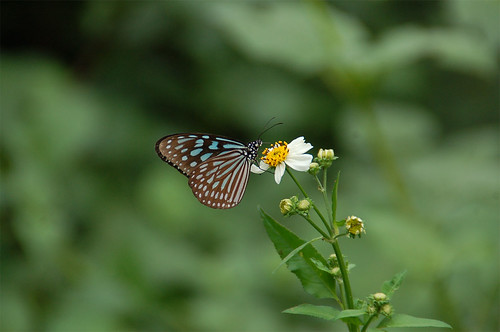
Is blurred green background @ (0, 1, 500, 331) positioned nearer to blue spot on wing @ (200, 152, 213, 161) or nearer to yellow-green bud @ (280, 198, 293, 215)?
blue spot on wing @ (200, 152, 213, 161)

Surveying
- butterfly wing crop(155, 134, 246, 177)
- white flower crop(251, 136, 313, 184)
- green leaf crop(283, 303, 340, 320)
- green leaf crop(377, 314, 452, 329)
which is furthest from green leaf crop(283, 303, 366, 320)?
butterfly wing crop(155, 134, 246, 177)

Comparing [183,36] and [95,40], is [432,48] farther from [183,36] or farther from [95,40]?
[95,40]

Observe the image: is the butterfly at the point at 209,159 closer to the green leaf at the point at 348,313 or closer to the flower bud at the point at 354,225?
the flower bud at the point at 354,225

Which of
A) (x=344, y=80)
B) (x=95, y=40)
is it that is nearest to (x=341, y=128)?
(x=344, y=80)

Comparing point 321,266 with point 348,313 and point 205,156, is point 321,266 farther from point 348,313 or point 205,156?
point 205,156

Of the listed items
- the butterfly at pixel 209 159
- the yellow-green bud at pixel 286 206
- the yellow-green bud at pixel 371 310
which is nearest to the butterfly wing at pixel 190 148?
the butterfly at pixel 209 159

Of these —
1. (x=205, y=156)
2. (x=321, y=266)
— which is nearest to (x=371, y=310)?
(x=321, y=266)
